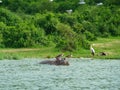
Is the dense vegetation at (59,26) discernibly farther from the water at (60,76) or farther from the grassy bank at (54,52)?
the water at (60,76)

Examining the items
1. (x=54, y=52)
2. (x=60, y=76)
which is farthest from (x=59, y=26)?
(x=60, y=76)

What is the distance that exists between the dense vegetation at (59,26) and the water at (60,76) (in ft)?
40.3

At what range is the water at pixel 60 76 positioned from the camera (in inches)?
916

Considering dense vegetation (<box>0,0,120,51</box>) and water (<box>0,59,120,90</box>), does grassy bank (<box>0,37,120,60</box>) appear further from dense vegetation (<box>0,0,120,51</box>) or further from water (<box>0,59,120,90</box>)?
water (<box>0,59,120,90</box>)

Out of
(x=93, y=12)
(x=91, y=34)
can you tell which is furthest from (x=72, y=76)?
(x=93, y=12)

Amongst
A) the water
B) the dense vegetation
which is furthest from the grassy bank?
the water

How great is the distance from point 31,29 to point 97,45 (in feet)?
24.9

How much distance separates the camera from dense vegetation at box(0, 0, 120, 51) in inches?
1921

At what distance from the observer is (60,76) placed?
27.7 m

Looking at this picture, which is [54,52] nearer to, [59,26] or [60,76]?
[59,26]

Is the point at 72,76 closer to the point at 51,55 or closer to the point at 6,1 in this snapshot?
the point at 51,55

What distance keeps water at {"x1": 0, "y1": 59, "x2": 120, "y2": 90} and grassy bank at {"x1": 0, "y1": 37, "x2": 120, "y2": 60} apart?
6043 millimetres

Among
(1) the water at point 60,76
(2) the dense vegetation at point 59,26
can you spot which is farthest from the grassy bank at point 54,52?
(1) the water at point 60,76

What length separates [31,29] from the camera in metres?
53.1
